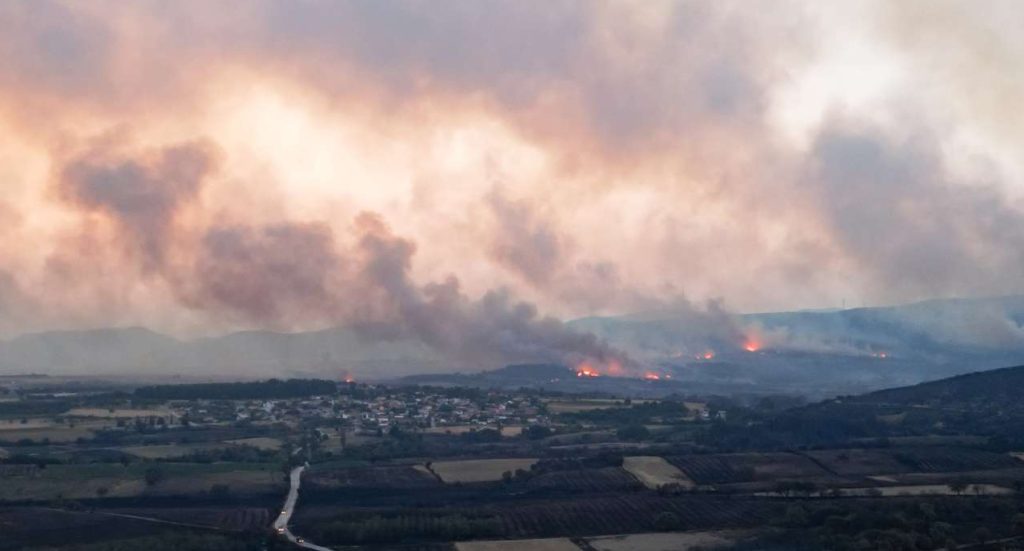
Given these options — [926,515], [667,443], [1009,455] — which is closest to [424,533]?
[926,515]

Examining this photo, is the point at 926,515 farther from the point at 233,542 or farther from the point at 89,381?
the point at 89,381

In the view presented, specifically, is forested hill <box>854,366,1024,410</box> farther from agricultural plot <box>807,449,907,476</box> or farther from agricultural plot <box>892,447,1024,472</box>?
agricultural plot <box>807,449,907,476</box>

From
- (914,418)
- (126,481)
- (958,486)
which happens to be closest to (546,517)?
(958,486)

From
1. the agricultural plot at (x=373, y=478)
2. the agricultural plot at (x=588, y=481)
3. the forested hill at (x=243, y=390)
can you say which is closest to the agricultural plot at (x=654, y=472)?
the agricultural plot at (x=588, y=481)

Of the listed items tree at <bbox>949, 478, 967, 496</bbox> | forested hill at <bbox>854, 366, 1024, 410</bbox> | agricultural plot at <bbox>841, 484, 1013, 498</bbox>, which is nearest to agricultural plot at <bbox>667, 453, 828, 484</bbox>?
agricultural plot at <bbox>841, 484, 1013, 498</bbox>

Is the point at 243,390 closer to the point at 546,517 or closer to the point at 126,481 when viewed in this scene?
the point at 126,481

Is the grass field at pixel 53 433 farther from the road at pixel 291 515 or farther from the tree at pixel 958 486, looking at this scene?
the tree at pixel 958 486
